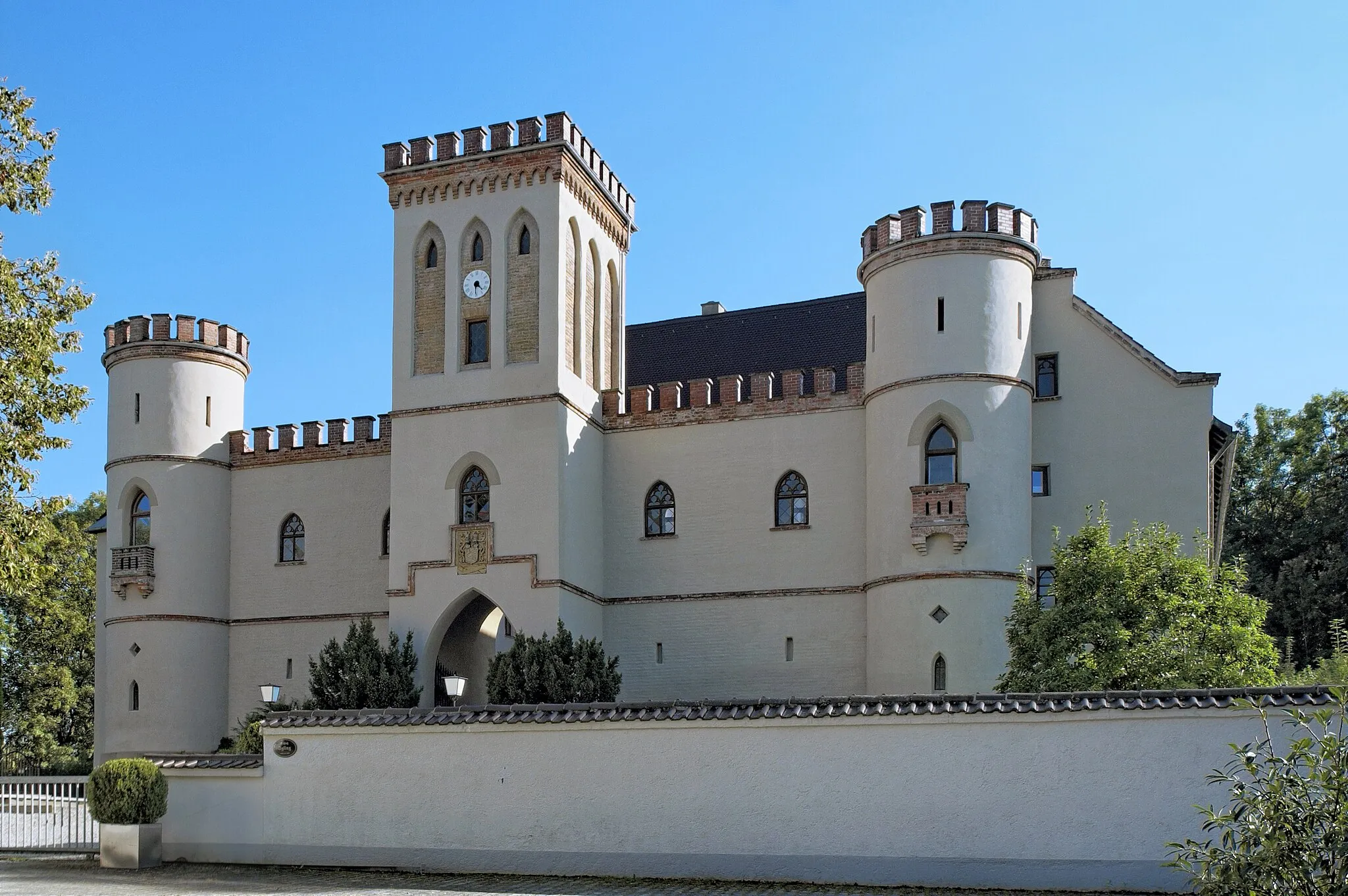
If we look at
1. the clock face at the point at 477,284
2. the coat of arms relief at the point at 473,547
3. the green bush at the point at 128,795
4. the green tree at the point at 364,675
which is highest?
the clock face at the point at 477,284

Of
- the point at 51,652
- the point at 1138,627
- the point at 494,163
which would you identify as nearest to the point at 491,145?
the point at 494,163

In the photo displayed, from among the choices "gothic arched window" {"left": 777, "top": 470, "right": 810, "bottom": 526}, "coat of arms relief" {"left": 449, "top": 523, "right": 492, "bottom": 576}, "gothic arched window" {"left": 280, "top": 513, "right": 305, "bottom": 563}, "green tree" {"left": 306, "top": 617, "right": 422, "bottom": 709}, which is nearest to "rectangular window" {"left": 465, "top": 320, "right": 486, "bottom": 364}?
"coat of arms relief" {"left": 449, "top": 523, "right": 492, "bottom": 576}

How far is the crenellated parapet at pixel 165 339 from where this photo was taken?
100 ft

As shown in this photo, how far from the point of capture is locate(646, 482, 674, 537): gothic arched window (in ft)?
92.2

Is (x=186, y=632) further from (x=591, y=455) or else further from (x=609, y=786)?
(x=609, y=786)

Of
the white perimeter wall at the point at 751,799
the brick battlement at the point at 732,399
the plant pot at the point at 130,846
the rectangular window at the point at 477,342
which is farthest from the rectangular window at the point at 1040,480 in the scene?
the plant pot at the point at 130,846

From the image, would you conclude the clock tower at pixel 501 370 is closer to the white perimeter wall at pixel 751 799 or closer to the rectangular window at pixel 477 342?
the rectangular window at pixel 477 342

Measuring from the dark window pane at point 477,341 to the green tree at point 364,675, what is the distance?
5335 millimetres

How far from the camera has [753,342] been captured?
32.4 meters

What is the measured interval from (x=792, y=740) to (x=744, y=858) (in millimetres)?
1412

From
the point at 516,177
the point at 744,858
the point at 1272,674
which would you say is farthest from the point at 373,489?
the point at 1272,674

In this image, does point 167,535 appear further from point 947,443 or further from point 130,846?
point 947,443

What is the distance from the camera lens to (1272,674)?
1981cm

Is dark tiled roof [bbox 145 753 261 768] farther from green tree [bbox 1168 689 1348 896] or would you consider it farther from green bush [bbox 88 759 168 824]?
green tree [bbox 1168 689 1348 896]
